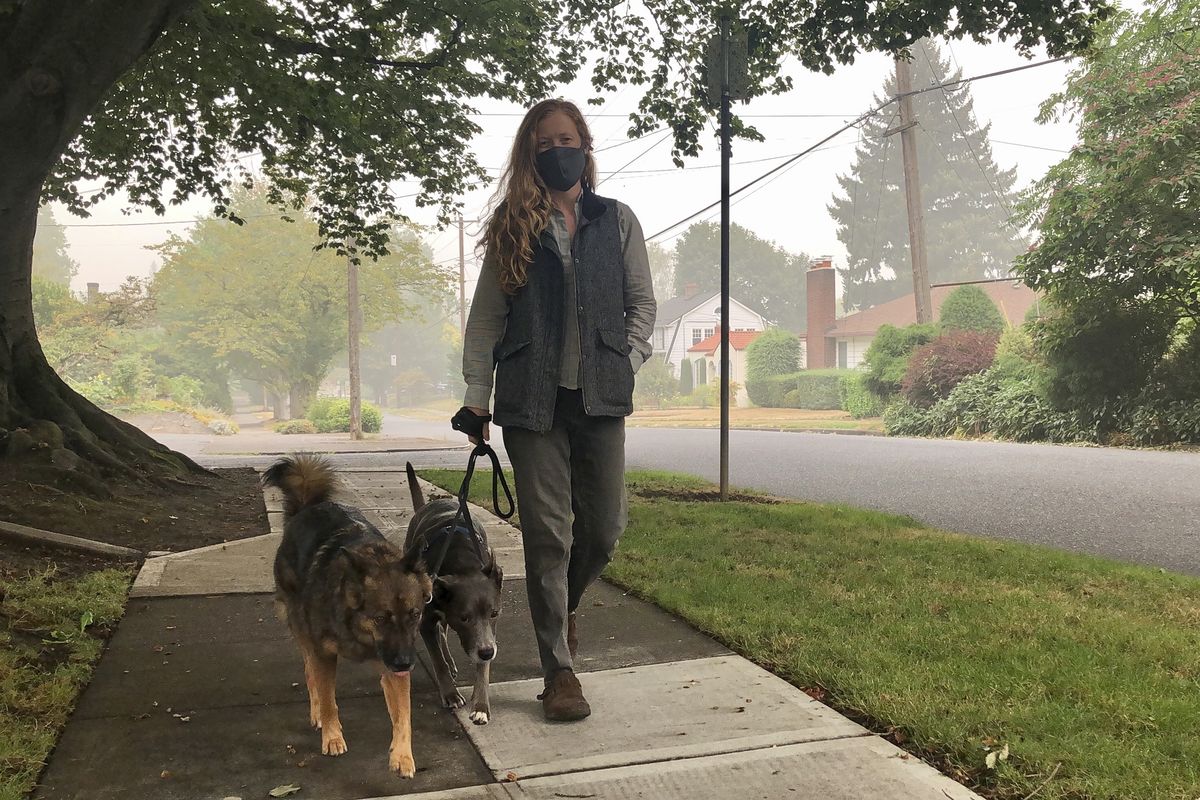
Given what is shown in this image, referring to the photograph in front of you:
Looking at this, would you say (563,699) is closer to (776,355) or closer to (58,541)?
(58,541)

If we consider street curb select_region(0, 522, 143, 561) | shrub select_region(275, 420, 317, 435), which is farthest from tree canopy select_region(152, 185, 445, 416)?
street curb select_region(0, 522, 143, 561)

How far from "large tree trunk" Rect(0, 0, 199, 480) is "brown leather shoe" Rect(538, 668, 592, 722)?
6588mm

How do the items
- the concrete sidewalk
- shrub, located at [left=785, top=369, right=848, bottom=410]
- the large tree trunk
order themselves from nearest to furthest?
the concrete sidewalk → the large tree trunk → shrub, located at [left=785, top=369, right=848, bottom=410]

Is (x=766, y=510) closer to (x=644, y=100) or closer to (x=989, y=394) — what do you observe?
(x=644, y=100)

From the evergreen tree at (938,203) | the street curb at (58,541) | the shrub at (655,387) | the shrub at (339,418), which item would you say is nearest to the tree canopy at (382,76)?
the street curb at (58,541)

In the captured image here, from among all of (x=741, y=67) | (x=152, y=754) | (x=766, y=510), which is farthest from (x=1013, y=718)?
(x=741, y=67)

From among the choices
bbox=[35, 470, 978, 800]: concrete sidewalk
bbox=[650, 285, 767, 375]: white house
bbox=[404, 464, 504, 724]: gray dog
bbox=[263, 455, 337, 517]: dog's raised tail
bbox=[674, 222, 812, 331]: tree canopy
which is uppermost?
bbox=[674, 222, 812, 331]: tree canopy

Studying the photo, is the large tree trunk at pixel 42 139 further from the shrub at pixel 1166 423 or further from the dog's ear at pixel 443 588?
the shrub at pixel 1166 423

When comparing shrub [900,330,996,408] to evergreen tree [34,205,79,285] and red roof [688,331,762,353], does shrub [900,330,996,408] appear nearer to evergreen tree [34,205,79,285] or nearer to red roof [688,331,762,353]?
red roof [688,331,762,353]

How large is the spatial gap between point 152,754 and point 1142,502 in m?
11.0

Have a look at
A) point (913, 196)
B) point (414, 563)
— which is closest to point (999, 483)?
point (414, 563)

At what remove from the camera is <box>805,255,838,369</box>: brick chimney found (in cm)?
4638

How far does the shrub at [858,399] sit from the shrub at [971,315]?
382 cm

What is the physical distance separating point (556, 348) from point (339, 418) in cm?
3822
